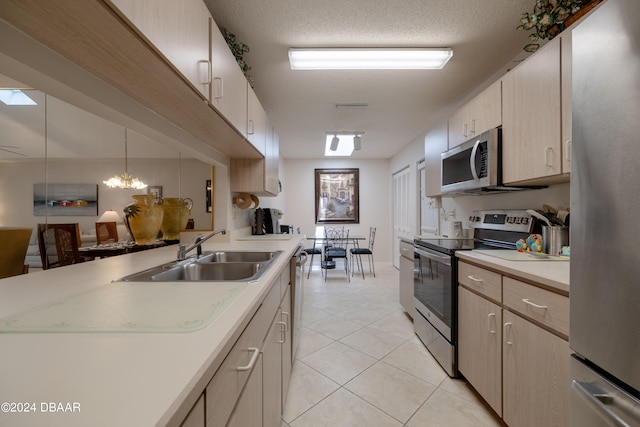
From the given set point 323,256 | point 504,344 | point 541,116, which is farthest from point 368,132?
point 504,344

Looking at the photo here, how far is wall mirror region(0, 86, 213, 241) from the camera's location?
878mm

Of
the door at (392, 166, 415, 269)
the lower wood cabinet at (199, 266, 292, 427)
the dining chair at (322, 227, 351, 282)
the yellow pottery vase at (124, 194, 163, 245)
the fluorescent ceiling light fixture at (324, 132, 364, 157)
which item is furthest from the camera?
the door at (392, 166, 415, 269)

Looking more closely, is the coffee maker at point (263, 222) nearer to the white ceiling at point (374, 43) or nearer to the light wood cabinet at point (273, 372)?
the white ceiling at point (374, 43)

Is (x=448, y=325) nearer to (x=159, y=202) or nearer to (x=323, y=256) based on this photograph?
(x=159, y=202)

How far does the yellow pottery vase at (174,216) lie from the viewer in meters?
1.85

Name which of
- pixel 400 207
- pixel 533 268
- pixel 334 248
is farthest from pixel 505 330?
pixel 400 207

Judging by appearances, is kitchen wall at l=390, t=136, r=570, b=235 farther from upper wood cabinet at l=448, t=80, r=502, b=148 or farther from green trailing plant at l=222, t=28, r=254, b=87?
green trailing plant at l=222, t=28, r=254, b=87

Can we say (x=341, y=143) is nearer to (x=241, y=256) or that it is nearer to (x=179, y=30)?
(x=241, y=256)

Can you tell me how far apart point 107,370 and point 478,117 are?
236 cm

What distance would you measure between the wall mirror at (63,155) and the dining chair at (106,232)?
65 mm

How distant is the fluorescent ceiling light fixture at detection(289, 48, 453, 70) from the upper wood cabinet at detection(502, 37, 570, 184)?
54 centimetres

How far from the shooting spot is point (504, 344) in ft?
4.25

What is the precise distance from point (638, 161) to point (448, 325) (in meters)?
1.47

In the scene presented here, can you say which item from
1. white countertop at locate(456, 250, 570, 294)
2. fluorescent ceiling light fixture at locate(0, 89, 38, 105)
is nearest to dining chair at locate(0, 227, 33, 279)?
fluorescent ceiling light fixture at locate(0, 89, 38, 105)
